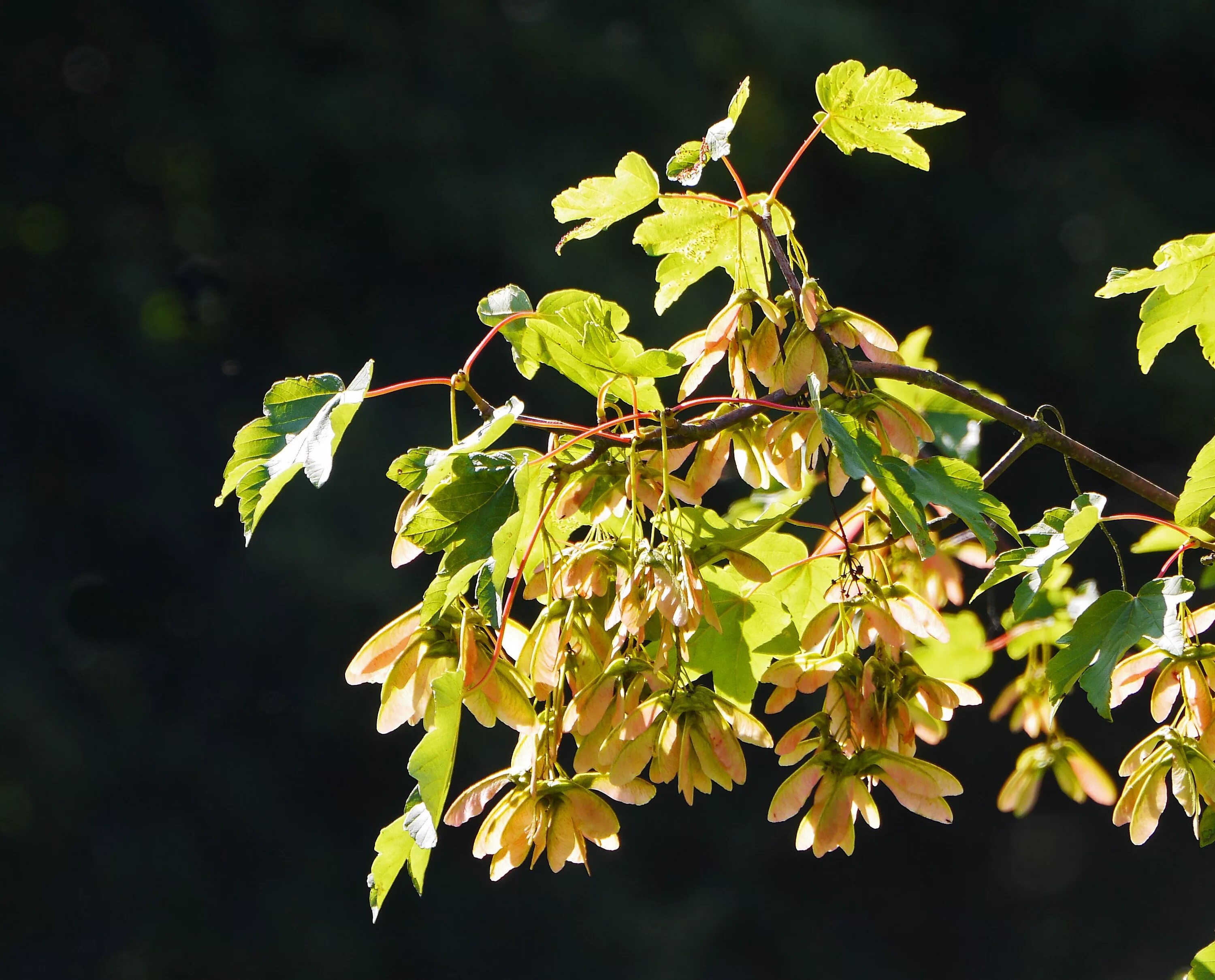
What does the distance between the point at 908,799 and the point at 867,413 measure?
200mm

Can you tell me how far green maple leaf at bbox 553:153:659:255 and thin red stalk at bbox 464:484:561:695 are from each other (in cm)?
16

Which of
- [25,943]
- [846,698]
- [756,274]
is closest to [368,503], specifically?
[25,943]

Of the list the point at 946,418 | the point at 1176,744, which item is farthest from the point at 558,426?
the point at 946,418

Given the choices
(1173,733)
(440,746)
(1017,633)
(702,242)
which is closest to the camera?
(440,746)

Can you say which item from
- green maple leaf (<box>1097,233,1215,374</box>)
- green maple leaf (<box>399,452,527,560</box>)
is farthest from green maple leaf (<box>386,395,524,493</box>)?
green maple leaf (<box>1097,233,1215,374</box>)

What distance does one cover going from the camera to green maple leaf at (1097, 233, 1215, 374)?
59cm

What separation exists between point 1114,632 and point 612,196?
357 mm

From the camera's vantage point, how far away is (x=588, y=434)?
1.81 ft

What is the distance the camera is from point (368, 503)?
228cm

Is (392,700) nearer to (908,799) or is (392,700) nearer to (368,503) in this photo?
(908,799)

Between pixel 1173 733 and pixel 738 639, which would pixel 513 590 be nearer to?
pixel 738 639

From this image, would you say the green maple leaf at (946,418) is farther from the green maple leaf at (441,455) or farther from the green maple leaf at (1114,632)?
the green maple leaf at (441,455)

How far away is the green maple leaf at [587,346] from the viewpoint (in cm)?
55

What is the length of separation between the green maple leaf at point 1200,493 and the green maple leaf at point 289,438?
428 millimetres
